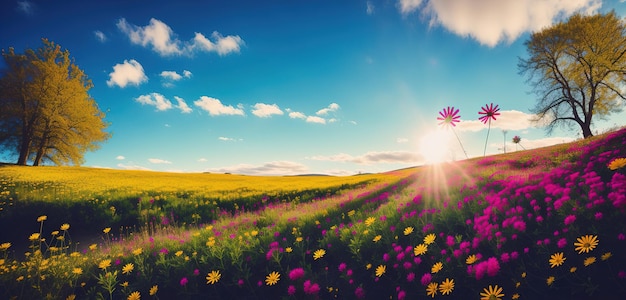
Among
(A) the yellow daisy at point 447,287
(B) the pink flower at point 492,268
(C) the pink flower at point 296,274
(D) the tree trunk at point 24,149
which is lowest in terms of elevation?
(C) the pink flower at point 296,274

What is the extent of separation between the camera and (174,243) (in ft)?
20.3

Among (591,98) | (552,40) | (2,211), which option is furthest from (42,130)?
(591,98)

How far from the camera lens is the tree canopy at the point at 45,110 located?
2945 cm

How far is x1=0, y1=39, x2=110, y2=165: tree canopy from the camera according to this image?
29.5m

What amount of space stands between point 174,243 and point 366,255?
424cm

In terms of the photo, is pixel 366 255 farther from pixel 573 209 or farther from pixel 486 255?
pixel 573 209

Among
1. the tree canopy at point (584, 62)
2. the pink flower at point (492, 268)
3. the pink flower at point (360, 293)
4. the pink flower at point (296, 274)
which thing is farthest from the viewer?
the tree canopy at point (584, 62)

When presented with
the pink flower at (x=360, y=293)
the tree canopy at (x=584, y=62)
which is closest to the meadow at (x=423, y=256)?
the pink flower at (x=360, y=293)

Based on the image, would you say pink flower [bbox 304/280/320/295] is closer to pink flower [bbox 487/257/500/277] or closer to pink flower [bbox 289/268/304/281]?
pink flower [bbox 289/268/304/281]

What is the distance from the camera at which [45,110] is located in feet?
96.7

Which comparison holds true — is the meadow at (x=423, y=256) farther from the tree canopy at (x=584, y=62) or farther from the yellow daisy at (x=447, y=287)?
the tree canopy at (x=584, y=62)

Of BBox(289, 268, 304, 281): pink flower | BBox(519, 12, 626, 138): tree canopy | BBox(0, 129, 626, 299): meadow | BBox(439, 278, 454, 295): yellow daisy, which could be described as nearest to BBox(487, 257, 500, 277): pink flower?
BBox(0, 129, 626, 299): meadow

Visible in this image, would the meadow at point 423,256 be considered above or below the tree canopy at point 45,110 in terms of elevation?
below

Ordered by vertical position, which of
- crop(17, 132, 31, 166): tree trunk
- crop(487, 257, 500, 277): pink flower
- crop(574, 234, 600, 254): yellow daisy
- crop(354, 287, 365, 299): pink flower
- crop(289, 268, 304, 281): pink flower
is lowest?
crop(354, 287, 365, 299): pink flower
